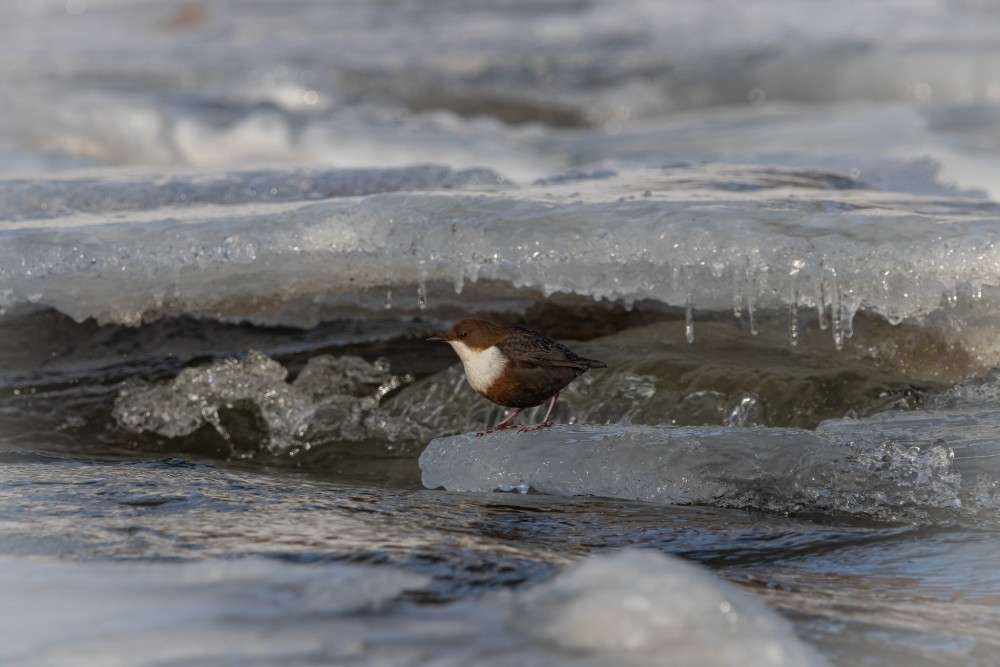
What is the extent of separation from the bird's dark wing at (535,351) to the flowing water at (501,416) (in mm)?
181

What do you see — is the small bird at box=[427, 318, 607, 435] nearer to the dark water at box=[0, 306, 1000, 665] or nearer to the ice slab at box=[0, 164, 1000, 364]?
the ice slab at box=[0, 164, 1000, 364]

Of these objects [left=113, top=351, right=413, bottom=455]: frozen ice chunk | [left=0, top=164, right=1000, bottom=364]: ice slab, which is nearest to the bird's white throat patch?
[left=0, top=164, right=1000, bottom=364]: ice slab

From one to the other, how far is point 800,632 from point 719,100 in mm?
8691

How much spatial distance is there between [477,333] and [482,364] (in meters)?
0.09

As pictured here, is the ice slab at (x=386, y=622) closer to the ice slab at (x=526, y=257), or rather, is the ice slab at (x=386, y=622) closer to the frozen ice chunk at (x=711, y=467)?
the frozen ice chunk at (x=711, y=467)

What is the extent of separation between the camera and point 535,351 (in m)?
3.17

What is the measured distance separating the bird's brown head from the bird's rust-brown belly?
118 mm

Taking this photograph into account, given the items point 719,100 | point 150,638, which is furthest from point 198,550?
point 719,100

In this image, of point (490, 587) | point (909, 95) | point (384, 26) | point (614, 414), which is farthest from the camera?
point (384, 26)

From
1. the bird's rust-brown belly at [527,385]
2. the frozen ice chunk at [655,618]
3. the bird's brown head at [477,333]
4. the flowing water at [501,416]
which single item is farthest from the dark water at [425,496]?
the bird's brown head at [477,333]

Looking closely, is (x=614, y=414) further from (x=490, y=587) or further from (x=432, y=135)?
(x=432, y=135)

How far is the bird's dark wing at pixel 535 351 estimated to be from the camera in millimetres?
3148

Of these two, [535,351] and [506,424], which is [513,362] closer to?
[535,351]

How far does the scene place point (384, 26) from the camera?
1238 centimetres
